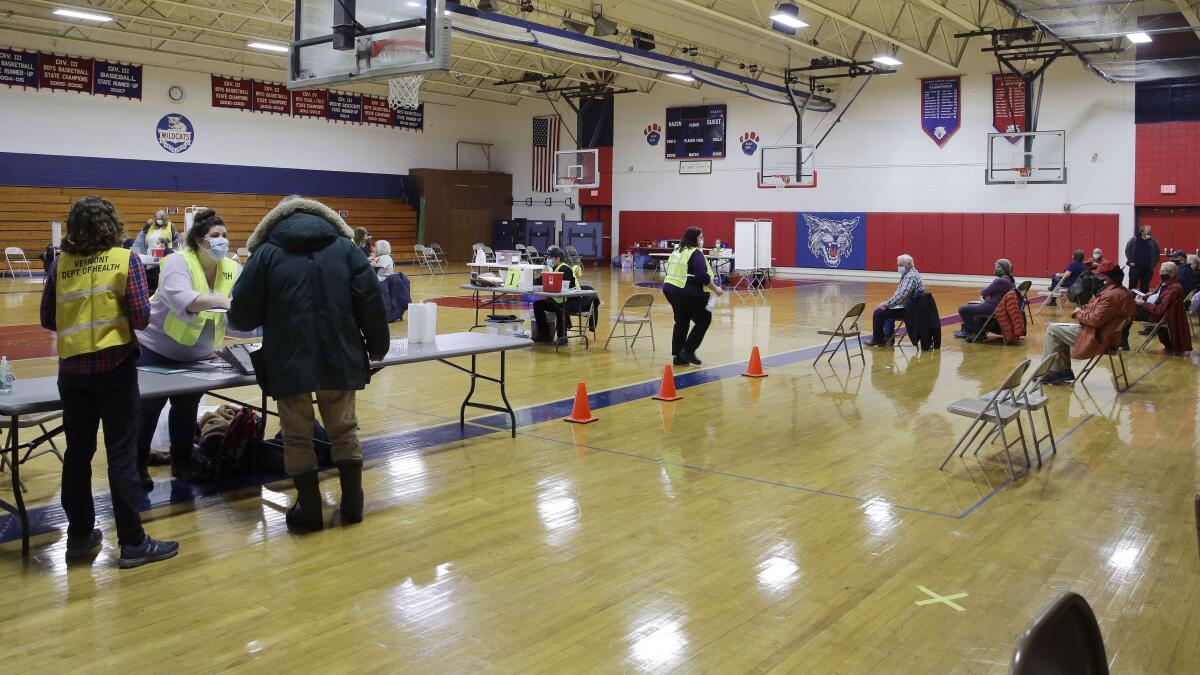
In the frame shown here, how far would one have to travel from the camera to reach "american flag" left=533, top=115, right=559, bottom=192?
96.6 feet

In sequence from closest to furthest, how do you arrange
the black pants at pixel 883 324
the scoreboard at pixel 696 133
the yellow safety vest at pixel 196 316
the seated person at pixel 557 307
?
the yellow safety vest at pixel 196 316
the seated person at pixel 557 307
the black pants at pixel 883 324
the scoreboard at pixel 696 133

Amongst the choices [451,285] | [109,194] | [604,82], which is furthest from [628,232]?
[109,194]

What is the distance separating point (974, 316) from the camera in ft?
38.9

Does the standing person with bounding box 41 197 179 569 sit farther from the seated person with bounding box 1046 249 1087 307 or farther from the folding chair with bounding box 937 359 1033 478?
the seated person with bounding box 1046 249 1087 307

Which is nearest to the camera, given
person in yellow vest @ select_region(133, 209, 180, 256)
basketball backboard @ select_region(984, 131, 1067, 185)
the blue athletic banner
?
person in yellow vest @ select_region(133, 209, 180, 256)

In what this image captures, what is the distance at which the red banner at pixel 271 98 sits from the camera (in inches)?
961

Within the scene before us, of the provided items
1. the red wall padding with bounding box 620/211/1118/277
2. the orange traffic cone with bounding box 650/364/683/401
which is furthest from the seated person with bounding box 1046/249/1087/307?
the orange traffic cone with bounding box 650/364/683/401

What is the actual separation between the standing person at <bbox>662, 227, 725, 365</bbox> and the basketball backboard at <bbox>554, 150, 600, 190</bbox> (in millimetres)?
16198

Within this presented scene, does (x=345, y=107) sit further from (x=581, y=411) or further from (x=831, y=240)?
(x=581, y=411)

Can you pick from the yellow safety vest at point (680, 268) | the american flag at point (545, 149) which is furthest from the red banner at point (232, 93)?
the yellow safety vest at point (680, 268)

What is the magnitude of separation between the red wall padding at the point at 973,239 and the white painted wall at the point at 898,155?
24 cm

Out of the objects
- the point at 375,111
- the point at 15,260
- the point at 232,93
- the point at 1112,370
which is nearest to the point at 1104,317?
the point at 1112,370

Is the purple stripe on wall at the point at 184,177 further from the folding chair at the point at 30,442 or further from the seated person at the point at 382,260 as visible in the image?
the folding chair at the point at 30,442

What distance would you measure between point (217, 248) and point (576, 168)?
21.6 m
